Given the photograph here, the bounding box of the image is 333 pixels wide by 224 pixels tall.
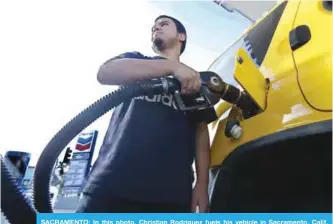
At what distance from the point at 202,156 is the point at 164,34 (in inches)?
19.8

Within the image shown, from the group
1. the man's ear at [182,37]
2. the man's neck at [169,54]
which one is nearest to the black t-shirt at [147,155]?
the man's neck at [169,54]

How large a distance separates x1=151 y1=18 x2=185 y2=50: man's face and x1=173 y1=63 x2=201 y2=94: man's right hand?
404mm

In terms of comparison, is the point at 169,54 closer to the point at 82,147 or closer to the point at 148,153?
the point at 148,153

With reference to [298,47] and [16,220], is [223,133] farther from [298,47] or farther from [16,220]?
[16,220]

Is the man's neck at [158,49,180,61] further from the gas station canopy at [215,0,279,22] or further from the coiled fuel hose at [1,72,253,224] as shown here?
the gas station canopy at [215,0,279,22]

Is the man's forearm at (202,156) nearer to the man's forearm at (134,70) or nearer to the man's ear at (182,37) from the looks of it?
the man's forearm at (134,70)

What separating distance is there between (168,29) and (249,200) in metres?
0.71

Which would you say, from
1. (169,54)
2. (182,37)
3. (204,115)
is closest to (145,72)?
(204,115)

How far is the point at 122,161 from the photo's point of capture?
860 mm

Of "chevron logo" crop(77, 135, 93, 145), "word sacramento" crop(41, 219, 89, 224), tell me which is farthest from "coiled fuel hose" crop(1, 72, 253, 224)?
"chevron logo" crop(77, 135, 93, 145)

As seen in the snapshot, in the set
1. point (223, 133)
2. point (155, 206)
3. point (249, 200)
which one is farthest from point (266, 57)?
point (155, 206)

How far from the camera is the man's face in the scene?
1.21 metres

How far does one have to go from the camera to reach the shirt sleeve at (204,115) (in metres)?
1.03
